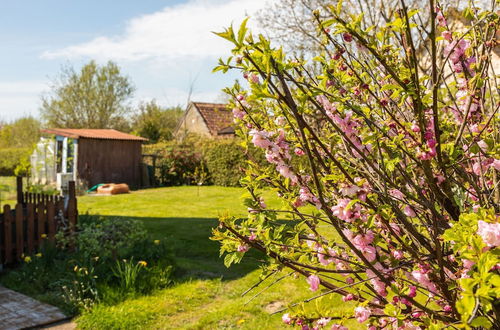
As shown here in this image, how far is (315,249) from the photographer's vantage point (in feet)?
7.76

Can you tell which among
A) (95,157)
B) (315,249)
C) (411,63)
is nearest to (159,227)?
(315,249)

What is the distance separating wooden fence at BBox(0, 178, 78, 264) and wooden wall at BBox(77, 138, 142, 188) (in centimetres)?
1251

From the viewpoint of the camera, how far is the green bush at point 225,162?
714 inches

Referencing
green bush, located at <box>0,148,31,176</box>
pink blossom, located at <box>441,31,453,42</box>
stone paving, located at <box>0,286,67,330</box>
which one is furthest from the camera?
green bush, located at <box>0,148,31,176</box>

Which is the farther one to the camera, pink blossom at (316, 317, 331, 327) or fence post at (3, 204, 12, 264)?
fence post at (3, 204, 12, 264)

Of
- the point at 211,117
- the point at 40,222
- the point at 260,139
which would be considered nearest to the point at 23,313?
the point at 40,222

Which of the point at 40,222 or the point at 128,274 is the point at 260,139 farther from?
the point at 40,222

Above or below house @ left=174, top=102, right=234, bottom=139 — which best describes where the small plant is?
below

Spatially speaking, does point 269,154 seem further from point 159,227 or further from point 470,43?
point 159,227

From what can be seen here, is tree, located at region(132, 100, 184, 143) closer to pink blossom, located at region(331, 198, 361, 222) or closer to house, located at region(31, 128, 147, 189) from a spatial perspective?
house, located at region(31, 128, 147, 189)

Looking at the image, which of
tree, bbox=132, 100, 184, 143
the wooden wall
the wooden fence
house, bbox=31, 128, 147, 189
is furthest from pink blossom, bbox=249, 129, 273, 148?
tree, bbox=132, 100, 184, 143

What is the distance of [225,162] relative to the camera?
61.3ft

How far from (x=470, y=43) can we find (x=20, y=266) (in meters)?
6.69

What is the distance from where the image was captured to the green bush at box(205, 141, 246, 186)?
18141 millimetres
